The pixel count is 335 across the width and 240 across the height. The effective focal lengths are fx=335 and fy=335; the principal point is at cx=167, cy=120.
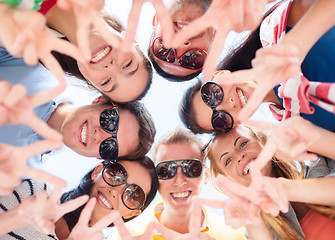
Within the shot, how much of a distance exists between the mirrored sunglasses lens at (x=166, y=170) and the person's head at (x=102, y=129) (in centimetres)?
17

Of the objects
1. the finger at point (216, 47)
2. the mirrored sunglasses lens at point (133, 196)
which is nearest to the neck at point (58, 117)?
the mirrored sunglasses lens at point (133, 196)

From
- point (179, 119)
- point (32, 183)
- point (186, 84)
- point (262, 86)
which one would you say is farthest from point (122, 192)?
point (262, 86)

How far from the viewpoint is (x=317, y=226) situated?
4.13 feet

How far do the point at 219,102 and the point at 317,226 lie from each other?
23.8 inches

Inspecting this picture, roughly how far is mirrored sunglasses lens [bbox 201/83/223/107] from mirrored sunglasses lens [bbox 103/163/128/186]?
0.47 metres

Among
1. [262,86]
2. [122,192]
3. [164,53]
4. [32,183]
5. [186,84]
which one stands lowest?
[122,192]

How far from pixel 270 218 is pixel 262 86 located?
68 centimetres

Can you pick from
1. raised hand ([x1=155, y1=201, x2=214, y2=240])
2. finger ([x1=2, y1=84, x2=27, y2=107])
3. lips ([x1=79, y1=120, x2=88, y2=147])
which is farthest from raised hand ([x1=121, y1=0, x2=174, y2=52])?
lips ([x1=79, y1=120, x2=88, y2=147])

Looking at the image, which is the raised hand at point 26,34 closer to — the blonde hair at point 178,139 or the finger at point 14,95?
the finger at point 14,95

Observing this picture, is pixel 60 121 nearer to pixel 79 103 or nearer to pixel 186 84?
pixel 79 103

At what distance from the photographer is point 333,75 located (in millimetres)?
1165

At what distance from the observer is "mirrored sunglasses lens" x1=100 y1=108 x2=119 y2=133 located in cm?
143

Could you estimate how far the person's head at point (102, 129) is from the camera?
1426 mm

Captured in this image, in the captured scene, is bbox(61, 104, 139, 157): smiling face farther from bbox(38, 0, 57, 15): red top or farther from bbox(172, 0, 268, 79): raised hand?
bbox(172, 0, 268, 79): raised hand
